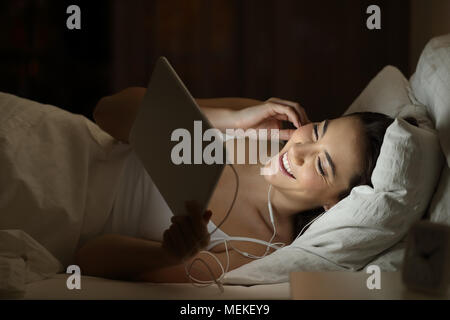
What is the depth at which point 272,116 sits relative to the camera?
4.90 ft

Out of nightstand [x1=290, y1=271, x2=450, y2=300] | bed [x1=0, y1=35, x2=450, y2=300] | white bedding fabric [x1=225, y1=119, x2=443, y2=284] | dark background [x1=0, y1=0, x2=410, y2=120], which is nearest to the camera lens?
nightstand [x1=290, y1=271, x2=450, y2=300]

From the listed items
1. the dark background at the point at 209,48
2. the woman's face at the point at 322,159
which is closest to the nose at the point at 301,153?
the woman's face at the point at 322,159

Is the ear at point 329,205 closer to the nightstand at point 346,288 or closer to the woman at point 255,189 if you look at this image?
the woman at point 255,189

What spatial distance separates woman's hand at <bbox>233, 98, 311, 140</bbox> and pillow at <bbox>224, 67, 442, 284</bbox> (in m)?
0.30

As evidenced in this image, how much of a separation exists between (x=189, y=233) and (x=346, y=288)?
325 millimetres

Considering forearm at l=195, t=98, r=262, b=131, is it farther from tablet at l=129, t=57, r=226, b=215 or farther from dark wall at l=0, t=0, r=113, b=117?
dark wall at l=0, t=0, r=113, b=117

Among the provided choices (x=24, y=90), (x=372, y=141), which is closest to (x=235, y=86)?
(x=24, y=90)

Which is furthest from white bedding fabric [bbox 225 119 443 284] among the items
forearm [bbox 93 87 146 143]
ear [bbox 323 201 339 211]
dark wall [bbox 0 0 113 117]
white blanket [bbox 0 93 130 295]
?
dark wall [bbox 0 0 113 117]

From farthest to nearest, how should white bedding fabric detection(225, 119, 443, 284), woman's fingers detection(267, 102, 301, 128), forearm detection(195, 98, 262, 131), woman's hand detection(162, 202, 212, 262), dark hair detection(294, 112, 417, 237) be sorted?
forearm detection(195, 98, 262, 131), woman's fingers detection(267, 102, 301, 128), dark hair detection(294, 112, 417, 237), white bedding fabric detection(225, 119, 443, 284), woman's hand detection(162, 202, 212, 262)

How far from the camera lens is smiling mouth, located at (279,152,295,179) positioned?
131 cm

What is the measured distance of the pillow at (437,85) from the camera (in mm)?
1228

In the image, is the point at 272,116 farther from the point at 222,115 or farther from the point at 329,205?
the point at 329,205
